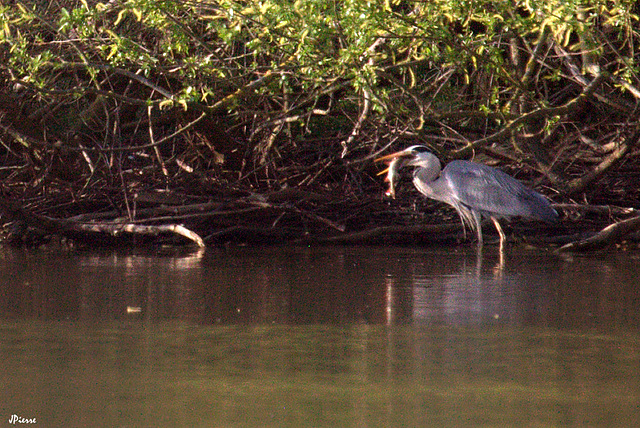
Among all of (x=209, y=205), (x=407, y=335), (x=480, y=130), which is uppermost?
(x=480, y=130)

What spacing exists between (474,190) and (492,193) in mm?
176

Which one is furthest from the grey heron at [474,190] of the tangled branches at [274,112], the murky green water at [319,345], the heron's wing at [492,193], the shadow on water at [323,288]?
the murky green water at [319,345]

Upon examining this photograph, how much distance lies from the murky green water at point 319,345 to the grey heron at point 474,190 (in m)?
2.16

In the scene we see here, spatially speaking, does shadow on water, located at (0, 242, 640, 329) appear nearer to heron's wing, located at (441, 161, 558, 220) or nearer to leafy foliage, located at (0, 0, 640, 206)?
heron's wing, located at (441, 161, 558, 220)

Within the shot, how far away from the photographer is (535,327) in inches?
229

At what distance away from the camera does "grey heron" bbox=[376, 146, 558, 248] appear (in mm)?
10969

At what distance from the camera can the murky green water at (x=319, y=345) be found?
13.1 feet

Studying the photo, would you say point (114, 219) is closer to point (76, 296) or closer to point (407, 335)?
point (76, 296)

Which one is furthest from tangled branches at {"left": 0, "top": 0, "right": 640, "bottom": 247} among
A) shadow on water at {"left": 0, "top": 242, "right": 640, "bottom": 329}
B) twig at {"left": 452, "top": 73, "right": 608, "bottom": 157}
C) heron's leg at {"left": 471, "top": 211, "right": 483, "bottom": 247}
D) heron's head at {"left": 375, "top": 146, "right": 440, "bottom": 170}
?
shadow on water at {"left": 0, "top": 242, "right": 640, "bottom": 329}

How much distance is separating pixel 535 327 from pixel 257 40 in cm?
307

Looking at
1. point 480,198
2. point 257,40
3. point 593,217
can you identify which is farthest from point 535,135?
point 257,40

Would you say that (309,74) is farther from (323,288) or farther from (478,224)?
(478,224)

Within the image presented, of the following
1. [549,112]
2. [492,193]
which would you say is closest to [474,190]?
[492,193]

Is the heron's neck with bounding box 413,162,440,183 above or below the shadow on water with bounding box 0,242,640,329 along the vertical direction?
above
